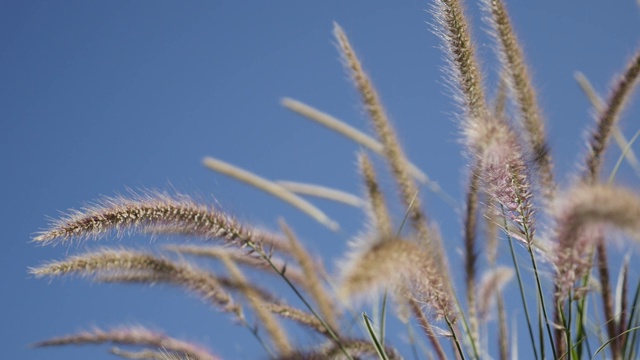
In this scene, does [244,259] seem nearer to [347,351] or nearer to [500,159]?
[347,351]

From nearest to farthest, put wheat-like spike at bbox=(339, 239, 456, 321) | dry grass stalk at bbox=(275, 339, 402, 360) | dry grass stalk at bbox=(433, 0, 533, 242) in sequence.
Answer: dry grass stalk at bbox=(433, 0, 533, 242)
wheat-like spike at bbox=(339, 239, 456, 321)
dry grass stalk at bbox=(275, 339, 402, 360)

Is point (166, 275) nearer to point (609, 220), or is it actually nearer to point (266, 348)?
point (266, 348)

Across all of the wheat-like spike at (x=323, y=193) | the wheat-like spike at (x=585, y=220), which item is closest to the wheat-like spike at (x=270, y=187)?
the wheat-like spike at (x=323, y=193)

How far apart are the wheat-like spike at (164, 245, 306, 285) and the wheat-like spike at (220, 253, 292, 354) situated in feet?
0.25

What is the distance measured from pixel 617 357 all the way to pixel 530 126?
2.74 ft

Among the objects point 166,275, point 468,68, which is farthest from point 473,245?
point 166,275

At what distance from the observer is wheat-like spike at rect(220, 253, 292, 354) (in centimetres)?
345

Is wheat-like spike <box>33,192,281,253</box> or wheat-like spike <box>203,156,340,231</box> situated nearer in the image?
wheat-like spike <box>33,192,281,253</box>

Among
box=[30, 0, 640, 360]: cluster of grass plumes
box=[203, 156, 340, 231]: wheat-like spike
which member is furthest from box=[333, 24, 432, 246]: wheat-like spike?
box=[203, 156, 340, 231]: wheat-like spike

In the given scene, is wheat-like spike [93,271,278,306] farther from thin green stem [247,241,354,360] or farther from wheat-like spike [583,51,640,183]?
wheat-like spike [583,51,640,183]

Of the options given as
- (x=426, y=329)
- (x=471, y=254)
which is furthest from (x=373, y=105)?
(x=426, y=329)

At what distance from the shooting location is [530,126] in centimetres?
303

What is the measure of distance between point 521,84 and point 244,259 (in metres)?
1.36

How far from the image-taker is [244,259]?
3.66 m
